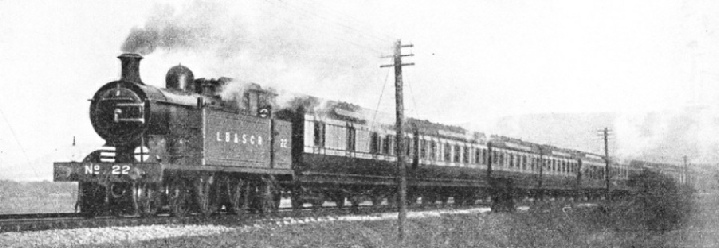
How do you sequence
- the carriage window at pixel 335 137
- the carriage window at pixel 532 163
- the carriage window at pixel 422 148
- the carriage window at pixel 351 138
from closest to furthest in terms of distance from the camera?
1. the carriage window at pixel 335 137
2. the carriage window at pixel 351 138
3. the carriage window at pixel 422 148
4. the carriage window at pixel 532 163

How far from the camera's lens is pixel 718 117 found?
45188 mm

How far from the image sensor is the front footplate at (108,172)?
53.4 ft

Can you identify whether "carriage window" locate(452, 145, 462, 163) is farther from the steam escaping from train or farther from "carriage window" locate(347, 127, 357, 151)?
the steam escaping from train

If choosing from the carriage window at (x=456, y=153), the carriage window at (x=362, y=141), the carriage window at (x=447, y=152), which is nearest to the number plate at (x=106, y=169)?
the carriage window at (x=362, y=141)

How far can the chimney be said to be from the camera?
17781 millimetres

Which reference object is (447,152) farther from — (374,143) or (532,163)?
Answer: (532,163)

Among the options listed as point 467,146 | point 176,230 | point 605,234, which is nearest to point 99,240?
point 176,230

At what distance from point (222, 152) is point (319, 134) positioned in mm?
4369

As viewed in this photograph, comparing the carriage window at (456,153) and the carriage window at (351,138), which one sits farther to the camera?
the carriage window at (456,153)

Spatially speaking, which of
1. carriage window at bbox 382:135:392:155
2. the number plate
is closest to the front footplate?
the number plate

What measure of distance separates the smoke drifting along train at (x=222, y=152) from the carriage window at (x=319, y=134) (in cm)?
3

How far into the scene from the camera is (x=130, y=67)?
58.7 ft

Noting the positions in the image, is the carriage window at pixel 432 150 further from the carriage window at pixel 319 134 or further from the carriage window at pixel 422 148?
the carriage window at pixel 319 134

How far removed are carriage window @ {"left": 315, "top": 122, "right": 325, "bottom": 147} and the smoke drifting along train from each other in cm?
3
